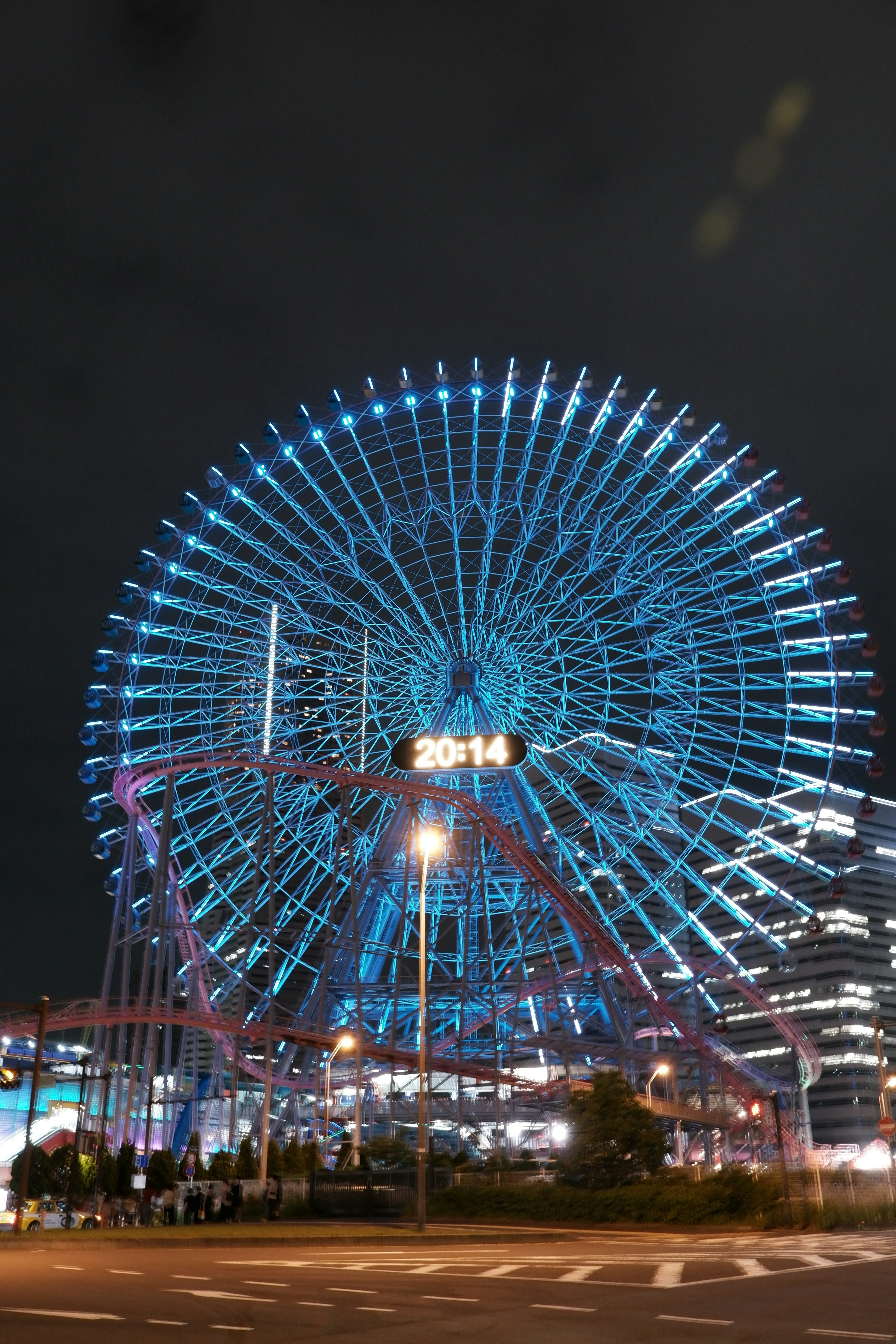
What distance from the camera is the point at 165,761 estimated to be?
40250 millimetres

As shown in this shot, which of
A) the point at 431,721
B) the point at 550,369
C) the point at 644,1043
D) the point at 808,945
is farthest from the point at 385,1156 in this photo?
the point at 808,945

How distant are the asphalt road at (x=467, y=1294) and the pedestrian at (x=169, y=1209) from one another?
876 centimetres

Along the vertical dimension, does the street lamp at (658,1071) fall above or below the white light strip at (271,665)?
below

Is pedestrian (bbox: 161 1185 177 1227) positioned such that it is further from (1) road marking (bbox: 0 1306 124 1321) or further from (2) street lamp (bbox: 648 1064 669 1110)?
(2) street lamp (bbox: 648 1064 669 1110)

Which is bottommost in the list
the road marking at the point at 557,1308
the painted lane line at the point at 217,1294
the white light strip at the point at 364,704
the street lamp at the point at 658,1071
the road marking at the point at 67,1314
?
the painted lane line at the point at 217,1294

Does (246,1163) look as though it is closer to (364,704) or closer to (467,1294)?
(364,704)

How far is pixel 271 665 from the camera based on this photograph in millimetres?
41812

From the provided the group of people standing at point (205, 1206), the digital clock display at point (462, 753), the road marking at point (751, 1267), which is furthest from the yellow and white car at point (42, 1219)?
the road marking at point (751, 1267)

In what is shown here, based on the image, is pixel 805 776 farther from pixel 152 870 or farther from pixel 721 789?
pixel 152 870

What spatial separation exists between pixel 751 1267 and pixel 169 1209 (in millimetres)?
17337

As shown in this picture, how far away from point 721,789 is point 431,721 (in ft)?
32.3

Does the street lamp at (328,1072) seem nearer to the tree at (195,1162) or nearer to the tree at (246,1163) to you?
the tree at (195,1162)

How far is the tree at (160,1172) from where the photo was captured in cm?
3064

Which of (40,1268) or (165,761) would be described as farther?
(165,761)
